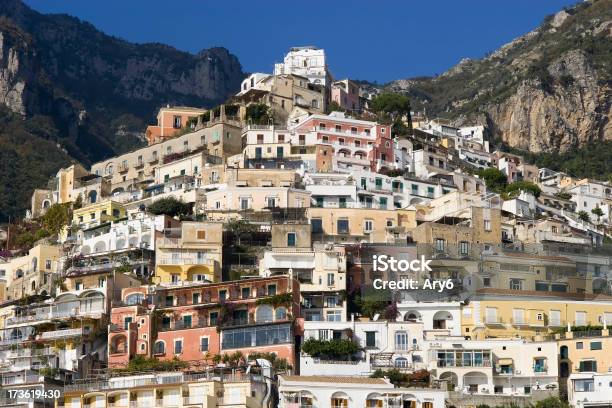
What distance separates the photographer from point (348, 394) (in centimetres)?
6209

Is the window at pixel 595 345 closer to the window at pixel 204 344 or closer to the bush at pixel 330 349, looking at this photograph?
the bush at pixel 330 349

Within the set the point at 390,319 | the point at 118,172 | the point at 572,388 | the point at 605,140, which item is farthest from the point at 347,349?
the point at 605,140

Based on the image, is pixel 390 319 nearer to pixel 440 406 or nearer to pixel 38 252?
pixel 440 406

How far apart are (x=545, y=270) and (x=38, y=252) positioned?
31.0 metres

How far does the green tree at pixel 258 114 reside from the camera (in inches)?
4068

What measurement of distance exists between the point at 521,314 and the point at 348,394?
1349 cm

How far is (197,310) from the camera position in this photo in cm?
6981

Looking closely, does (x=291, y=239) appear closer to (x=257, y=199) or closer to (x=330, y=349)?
(x=257, y=199)

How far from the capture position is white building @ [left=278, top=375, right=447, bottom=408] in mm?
61469

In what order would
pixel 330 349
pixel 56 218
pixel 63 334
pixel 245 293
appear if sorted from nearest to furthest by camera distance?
pixel 330 349, pixel 245 293, pixel 63 334, pixel 56 218

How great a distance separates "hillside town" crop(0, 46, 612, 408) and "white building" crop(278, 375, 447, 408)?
0.29 ft

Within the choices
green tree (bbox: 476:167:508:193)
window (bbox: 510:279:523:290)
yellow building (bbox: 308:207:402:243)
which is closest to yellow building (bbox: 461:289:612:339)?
window (bbox: 510:279:523:290)

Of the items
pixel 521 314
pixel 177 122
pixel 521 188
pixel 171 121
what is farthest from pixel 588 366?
pixel 171 121

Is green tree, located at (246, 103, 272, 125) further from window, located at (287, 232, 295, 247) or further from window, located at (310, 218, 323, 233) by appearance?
window, located at (287, 232, 295, 247)
